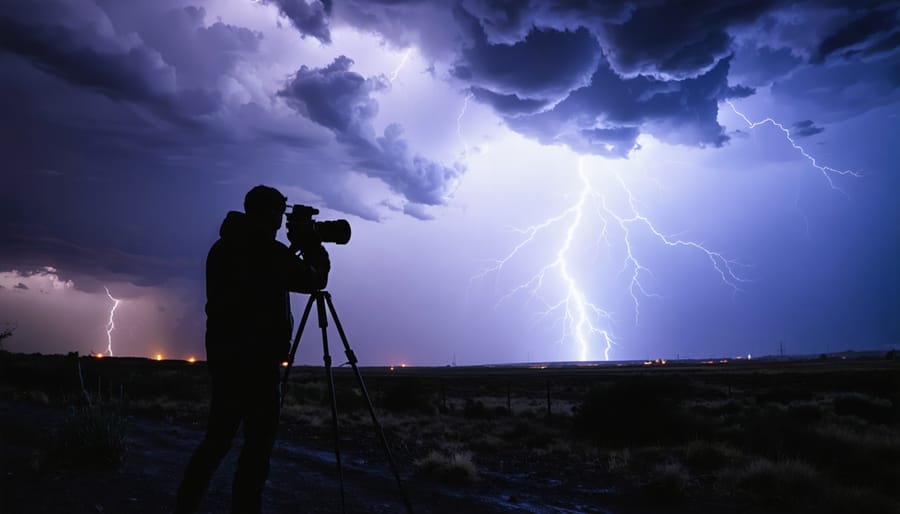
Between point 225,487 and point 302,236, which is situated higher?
point 302,236

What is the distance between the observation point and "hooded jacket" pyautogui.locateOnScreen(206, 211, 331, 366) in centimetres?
304

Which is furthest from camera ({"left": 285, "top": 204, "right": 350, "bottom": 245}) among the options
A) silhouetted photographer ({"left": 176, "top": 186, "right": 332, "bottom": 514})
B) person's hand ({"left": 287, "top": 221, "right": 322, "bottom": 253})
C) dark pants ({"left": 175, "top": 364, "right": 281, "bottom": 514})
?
dark pants ({"left": 175, "top": 364, "right": 281, "bottom": 514})

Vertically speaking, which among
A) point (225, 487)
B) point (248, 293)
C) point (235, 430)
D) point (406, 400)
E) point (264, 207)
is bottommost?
point (406, 400)

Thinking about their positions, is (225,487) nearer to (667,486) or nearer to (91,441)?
(91,441)

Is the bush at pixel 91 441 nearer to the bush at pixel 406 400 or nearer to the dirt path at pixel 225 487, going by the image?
the dirt path at pixel 225 487

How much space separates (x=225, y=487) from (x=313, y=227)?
433cm

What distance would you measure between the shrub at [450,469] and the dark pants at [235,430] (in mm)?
5844

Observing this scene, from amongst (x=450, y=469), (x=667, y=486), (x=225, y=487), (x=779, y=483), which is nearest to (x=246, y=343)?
(x=225, y=487)

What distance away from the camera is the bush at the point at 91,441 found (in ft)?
22.4

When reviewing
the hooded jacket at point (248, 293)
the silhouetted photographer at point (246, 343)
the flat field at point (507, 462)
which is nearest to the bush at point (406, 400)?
the flat field at point (507, 462)

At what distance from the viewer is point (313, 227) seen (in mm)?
3578

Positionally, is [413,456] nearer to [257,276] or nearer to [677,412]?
[677,412]

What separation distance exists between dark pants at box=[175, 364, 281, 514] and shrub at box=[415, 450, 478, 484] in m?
5.84

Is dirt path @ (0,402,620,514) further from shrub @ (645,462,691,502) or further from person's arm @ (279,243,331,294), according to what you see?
person's arm @ (279,243,331,294)
